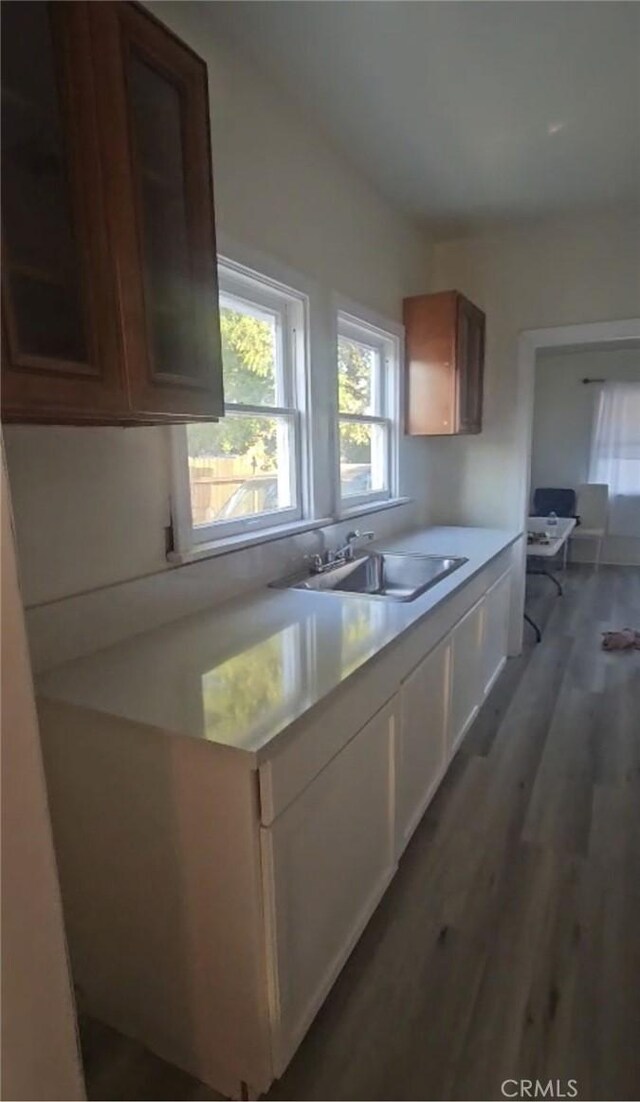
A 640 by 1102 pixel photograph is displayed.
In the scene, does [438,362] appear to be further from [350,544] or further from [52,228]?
[52,228]

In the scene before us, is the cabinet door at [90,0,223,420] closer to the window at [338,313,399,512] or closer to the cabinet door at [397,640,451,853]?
the cabinet door at [397,640,451,853]

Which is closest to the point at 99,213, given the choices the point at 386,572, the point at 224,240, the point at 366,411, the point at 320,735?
the point at 224,240

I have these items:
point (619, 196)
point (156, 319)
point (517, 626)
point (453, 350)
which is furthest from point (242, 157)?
point (517, 626)

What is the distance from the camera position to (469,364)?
327 cm

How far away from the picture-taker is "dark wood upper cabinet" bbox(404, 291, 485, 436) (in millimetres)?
3062

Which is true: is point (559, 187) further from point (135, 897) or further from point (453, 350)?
point (135, 897)

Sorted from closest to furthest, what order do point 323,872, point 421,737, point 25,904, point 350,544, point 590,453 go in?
point 25,904 → point 323,872 → point 421,737 → point 350,544 → point 590,453

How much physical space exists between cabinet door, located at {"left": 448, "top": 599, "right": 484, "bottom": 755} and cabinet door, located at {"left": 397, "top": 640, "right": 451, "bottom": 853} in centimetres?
11

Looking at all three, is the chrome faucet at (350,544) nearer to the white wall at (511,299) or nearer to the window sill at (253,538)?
the window sill at (253,538)

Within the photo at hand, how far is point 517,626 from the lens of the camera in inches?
143

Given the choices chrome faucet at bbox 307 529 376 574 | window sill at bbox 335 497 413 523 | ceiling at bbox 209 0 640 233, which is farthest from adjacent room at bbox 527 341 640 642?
chrome faucet at bbox 307 529 376 574

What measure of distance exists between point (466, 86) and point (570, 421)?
4.96 m

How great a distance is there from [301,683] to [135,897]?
1.90 ft

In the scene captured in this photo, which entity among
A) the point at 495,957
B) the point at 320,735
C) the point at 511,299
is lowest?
the point at 495,957
